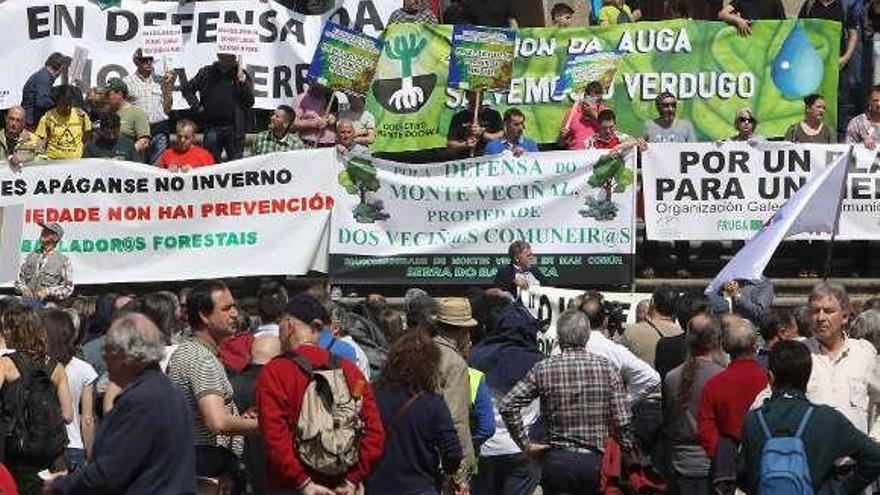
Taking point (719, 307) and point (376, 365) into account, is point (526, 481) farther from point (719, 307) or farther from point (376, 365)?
point (719, 307)

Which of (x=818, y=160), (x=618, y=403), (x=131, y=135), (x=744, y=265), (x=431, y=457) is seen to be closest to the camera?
(x=431, y=457)

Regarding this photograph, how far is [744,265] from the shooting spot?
16.7 m

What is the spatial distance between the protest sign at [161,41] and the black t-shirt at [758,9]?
4.85m

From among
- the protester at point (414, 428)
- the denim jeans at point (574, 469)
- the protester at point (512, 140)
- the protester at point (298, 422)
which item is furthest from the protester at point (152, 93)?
the protester at point (298, 422)

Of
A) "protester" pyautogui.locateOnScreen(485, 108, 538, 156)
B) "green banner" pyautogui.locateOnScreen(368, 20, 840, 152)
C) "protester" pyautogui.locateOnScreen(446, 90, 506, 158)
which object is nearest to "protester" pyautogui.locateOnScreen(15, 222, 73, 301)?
"green banner" pyautogui.locateOnScreen(368, 20, 840, 152)

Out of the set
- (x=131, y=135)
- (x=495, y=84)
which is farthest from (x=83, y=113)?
(x=495, y=84)

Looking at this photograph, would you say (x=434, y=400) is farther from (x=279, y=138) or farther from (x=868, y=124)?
(x=868, y=124)

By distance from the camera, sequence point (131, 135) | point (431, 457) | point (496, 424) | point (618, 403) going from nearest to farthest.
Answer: point (431, 457) → point (618, 403) → point (496, 424) → point (131, 135)

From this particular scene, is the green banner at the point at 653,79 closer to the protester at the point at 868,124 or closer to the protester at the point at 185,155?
the protester at the point at 868,124

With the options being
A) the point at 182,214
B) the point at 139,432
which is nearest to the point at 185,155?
the point at 182,214

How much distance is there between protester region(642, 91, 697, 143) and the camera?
22047 mm

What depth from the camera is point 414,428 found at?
1251cm

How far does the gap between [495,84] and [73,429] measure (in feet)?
27.3

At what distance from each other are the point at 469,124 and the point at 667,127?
1638 millimetres
